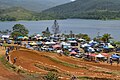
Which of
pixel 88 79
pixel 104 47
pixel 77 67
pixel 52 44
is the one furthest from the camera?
pixel 52 44

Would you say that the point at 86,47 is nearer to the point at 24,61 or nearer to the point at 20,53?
the point at 20,53

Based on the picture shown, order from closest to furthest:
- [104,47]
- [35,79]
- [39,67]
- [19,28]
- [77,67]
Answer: [35,79], [39,67], [77,67], [104,47], [19,28]

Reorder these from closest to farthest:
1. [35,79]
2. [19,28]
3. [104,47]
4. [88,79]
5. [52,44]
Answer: [35,79], [88,79], [104,47], [52,44], [19,28]

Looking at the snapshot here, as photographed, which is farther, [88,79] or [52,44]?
[52,44]

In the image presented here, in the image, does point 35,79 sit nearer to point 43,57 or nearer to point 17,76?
point 17,76

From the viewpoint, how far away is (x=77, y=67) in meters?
40.9

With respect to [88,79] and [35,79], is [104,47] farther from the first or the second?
[35,79]

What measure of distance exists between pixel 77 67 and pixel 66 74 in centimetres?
689

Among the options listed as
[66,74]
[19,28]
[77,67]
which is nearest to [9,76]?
[66,74]

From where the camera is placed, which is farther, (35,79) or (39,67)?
(39,67)

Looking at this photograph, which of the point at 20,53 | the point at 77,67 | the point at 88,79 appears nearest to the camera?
the point at 88,79

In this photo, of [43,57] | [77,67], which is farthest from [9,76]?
[43,57]

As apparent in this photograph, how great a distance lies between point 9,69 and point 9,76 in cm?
330

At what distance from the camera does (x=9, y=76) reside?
3061 centimetres
